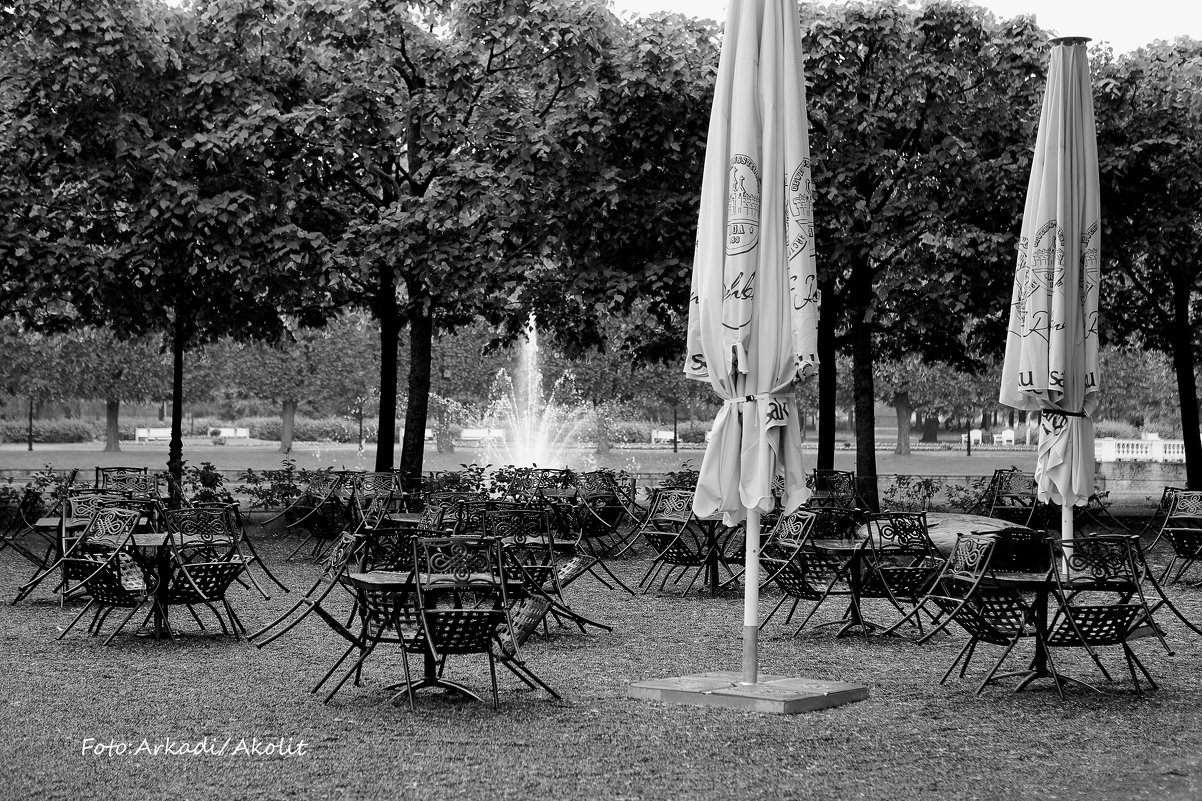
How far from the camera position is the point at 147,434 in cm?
6850

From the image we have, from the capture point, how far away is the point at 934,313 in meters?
18.7

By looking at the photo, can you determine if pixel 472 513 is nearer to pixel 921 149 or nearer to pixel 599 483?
pixel 599 483

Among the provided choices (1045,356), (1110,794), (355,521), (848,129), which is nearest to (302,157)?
(355,521)

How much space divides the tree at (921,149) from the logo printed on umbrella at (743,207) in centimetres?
1008

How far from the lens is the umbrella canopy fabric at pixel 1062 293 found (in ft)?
36.1

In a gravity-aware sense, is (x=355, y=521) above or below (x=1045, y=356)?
below

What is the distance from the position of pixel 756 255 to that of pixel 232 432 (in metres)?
63.9

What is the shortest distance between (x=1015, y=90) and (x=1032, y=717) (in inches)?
534

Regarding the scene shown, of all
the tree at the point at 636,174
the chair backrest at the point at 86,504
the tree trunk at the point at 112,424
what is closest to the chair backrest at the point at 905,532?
the chair backrest at the point at 86,504

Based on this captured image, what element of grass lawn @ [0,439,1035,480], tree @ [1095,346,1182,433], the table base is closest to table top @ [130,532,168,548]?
the table base

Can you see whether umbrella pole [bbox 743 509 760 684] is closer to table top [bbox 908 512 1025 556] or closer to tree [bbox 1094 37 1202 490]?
table top [bbox 908 512 1025 556]

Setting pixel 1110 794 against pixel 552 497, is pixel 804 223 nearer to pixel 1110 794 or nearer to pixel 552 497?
pixel 1110 794

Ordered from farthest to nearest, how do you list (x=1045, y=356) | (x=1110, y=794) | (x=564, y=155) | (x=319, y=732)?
(x=564, y=155)
(x=1045, y=356)
(x=319, y=732)
(x=1110, y=794)

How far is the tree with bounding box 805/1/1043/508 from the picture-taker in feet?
59.1
